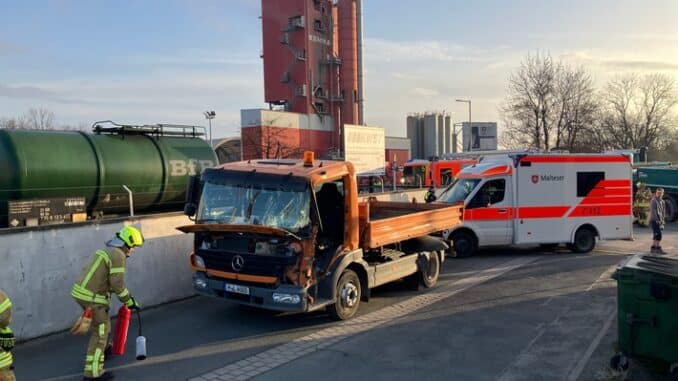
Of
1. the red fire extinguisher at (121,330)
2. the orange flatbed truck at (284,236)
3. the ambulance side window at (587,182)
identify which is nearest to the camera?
the red fire extinguisher at (121,330)

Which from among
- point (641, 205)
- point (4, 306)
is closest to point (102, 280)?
point (4, 306)

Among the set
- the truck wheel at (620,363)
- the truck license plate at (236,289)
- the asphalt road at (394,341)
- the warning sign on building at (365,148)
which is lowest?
the asphalt road at (394,341)

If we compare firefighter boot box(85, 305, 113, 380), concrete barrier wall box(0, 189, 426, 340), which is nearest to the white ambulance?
concrete barrier wall box(0, 189, 426, 340)

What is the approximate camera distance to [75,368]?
21.1ft

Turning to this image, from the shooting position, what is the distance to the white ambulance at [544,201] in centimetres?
1455

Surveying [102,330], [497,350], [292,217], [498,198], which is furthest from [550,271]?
[102,330]

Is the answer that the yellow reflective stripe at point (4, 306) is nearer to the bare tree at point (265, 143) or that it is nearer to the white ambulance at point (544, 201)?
the white ambulance at point (544, 201)

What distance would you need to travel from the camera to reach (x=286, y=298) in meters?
7.45

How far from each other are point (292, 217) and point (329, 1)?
56.1 m

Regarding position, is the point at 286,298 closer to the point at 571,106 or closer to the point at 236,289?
the point at 236,289

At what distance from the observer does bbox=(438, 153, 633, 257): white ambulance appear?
14.5m

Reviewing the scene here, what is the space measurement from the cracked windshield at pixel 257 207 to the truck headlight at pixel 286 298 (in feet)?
2.94

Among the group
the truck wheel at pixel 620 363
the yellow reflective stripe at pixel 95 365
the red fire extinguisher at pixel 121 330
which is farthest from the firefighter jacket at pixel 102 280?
the truck wheel at pixel 620 363

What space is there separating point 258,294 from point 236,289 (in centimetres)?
41
